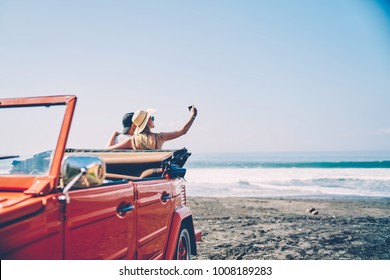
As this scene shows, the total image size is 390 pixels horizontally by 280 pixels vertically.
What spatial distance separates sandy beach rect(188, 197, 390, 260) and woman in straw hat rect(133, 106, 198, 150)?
197cm

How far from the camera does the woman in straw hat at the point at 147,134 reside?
4.45 metres

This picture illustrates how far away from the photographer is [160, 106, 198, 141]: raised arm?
4.71 m

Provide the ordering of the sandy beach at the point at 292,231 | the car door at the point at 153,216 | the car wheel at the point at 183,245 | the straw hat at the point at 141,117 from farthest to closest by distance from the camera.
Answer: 1. the sandy beach at the point at 292,231
2. the straw hat at the point at 141,117
3. the car wheel at the point at 183,245
4. the car door at the point at 153,216

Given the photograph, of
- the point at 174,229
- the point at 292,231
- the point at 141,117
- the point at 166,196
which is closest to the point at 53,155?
the point at 166,196

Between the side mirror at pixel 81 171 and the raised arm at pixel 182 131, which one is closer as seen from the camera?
the side mirror at pixel 81 171

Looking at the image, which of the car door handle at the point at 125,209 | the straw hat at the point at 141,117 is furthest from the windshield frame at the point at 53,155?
the straw hat at the point at 141,117

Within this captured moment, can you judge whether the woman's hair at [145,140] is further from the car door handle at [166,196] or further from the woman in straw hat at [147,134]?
the car door handle at [166,196]

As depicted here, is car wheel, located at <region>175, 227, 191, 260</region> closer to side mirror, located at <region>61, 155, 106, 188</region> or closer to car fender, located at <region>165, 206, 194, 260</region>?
car fender, located at <region>165, 206, 194, 260</region>

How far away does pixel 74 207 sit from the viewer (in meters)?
2.11

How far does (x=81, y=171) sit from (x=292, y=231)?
6427mm

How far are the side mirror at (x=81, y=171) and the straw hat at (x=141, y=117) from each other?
2.47 meters
